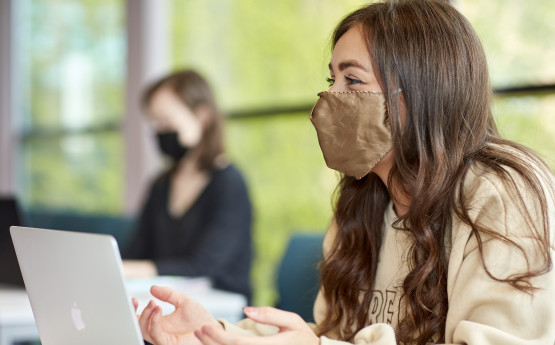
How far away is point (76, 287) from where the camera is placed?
118 cm

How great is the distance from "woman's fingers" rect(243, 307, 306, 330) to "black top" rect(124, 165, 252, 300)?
1392 millimetres

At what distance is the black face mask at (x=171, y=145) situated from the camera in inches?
114

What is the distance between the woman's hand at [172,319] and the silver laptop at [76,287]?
0.52 ft

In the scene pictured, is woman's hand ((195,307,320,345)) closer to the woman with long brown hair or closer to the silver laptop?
the woman with long brown hair

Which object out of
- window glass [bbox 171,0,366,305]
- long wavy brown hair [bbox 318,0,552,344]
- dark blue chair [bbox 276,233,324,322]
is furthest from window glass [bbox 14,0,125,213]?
long wavy brown hair [bbox 318,0,552,344]

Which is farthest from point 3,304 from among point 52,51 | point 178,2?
point 52,51

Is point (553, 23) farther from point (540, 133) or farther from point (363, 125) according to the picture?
point (363, 125)

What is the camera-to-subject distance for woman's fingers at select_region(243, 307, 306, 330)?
118cm

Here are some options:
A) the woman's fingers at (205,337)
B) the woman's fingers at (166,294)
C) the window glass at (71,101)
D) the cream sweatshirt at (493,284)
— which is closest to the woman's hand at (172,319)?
the woman's fingers at (166,294)

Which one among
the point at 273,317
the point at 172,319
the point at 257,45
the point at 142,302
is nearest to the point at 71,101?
the point at 257,45

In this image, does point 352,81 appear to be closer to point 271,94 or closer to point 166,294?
point 166,294

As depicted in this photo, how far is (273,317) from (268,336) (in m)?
0.04

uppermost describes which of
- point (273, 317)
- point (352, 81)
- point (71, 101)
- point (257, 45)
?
point (257, 45)

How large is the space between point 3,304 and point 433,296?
136 cm
